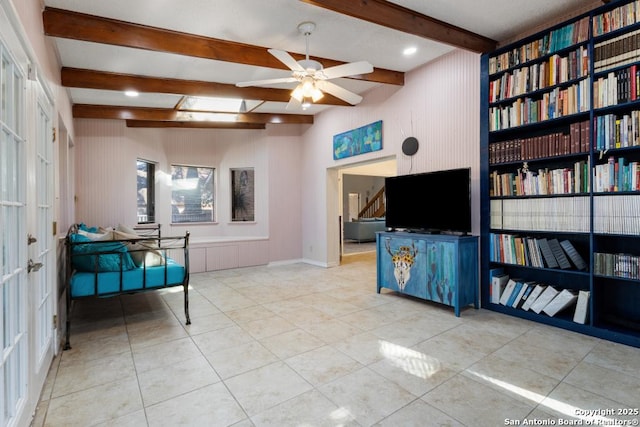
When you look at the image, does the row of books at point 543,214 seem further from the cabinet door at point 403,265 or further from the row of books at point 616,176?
the cabinet door at point 403,265

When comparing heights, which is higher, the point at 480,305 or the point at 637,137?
the point at 637,137

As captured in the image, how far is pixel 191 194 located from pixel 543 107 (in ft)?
21.8

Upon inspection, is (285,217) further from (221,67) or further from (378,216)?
(378,216)

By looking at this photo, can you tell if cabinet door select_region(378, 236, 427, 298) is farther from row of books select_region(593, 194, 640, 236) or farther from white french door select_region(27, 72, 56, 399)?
white french door select_region(27, 72, 56, 399)

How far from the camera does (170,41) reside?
130 inches

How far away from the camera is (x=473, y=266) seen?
12.3ft

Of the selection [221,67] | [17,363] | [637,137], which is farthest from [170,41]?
[637,137]

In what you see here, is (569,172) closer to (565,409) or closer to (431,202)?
(431,202)

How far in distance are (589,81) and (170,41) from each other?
13.1ft

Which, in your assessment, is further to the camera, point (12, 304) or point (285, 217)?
point (285, 217)

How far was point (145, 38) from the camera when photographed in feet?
10.5

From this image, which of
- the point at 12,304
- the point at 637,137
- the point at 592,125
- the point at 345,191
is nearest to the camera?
the point at 12,304

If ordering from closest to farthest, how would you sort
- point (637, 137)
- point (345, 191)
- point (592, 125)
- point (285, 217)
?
point (637, 137), point (592, 125), point (285, 217), point (345, 191)

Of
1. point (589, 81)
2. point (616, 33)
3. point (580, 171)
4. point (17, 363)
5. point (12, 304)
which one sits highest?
point (616, 33)
